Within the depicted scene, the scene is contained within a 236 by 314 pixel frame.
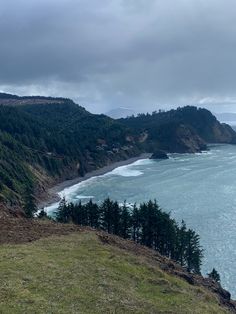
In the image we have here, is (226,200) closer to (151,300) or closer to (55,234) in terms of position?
(55,234)

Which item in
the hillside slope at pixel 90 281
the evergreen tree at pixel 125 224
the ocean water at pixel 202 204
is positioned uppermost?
the hillside slope at pixel 90 281

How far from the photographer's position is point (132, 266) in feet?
140

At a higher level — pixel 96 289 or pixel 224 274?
pixel 96 289

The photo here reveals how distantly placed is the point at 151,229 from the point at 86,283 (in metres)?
53.5

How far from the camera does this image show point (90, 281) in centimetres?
3647

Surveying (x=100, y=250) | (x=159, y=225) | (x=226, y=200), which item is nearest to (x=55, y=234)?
(x=100, y=250)

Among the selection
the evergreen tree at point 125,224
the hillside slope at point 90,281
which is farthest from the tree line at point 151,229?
the hillside slope at point 90,281

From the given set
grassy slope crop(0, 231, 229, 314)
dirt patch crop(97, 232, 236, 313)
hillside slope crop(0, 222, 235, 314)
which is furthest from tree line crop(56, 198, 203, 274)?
grassy slope crop(0, 231, 229, 314)

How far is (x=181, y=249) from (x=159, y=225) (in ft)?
19.8

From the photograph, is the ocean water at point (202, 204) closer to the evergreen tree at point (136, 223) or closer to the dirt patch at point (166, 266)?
the evergreen tree at point (136, 223)

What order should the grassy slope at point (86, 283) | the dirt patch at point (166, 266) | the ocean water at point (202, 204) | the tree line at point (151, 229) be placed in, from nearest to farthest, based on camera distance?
the grassy slope at point (86, 283), the dirt patch at point (166, 266), the tree line at point (151, 229), the ocean water at point (202, 204)

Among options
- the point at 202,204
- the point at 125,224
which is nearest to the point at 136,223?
the point at 125,224

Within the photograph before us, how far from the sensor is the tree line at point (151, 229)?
85875mm

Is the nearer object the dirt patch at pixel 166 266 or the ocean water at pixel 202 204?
the dirt patch at pixel 166 266
